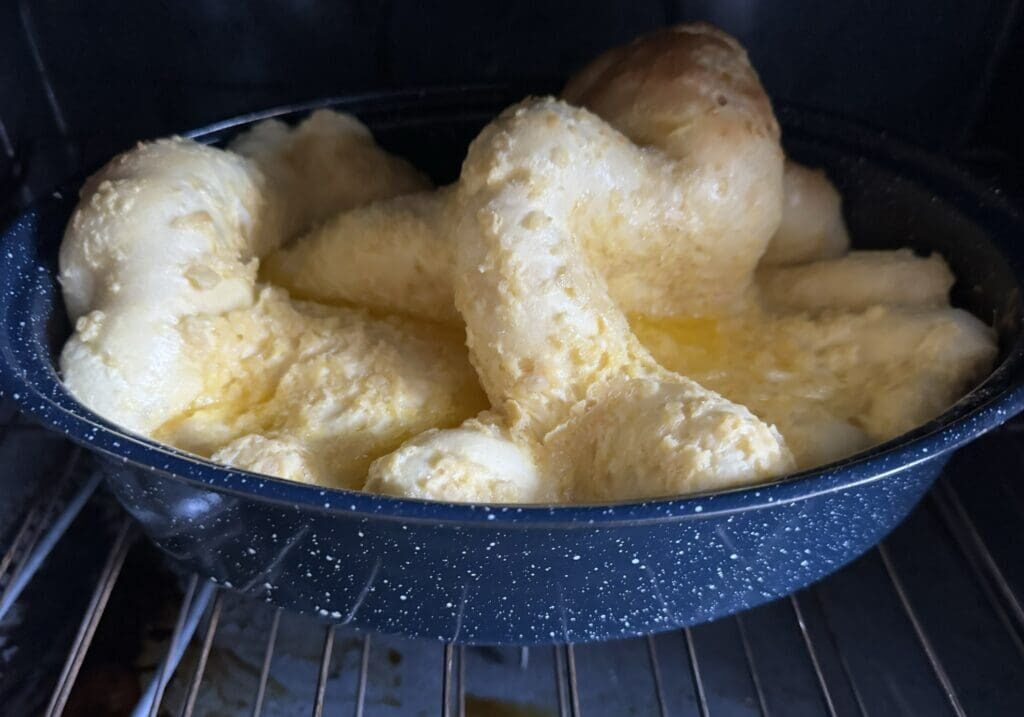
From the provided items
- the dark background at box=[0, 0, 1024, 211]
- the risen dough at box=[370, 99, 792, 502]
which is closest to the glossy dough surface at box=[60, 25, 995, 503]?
the risen dough at box=[370, 99, 792, 502]

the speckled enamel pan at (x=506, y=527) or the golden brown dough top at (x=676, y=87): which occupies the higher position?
the golden brown dough top at (x=676, y=87)

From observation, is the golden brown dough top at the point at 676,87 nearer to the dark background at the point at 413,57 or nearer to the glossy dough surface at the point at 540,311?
the glossy dough surface at the point at 540,311

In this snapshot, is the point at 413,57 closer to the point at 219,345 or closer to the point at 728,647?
the point at 219,345

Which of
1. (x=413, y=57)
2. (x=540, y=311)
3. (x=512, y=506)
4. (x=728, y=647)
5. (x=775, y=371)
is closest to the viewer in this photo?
(x=512, y=506)

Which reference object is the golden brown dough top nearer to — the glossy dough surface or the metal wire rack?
the glossy dough surface

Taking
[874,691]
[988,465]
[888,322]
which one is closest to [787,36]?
[888,322]

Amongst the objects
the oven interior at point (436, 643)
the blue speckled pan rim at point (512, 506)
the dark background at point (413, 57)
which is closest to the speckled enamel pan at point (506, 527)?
the blue speckled pan rim at point (512, 506)

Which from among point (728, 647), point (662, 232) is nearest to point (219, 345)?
point (662, 232)
